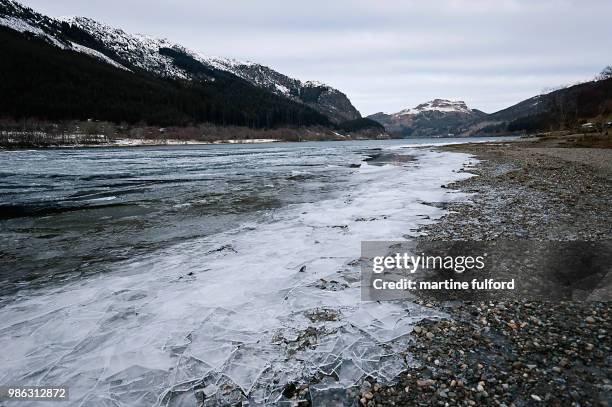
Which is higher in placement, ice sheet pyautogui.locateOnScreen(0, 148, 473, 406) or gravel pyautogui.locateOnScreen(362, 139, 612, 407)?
gravel pyautogui.locateOnScreen(362, 139, 612, 407)

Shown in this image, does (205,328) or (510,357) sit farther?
(205,328)

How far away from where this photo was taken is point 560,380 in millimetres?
3900

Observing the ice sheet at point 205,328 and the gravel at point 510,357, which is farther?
the ice sheet at point 205,328

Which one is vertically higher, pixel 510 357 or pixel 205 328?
pixel 510 357

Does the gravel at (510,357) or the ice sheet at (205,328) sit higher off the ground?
the gravel at (510,357)

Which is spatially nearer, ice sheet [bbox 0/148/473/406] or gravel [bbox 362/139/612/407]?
gravel [bbox 362/139/612/407]

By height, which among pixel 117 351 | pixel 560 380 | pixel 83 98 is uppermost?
pixel 83 98

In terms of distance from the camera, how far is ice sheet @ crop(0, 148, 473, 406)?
14.5ft

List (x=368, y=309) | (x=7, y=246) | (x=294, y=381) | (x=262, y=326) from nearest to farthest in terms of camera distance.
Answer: (x=294, y=381)
(x=262, y=326)
(x=368, y=309)
(x=7, y=246)

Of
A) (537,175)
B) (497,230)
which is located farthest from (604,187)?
(497,230)

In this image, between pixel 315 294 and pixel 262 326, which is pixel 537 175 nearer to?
pixel 315 294

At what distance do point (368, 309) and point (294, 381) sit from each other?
231cm

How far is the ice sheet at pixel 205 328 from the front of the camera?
174 inches

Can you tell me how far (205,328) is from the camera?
18.7ft
